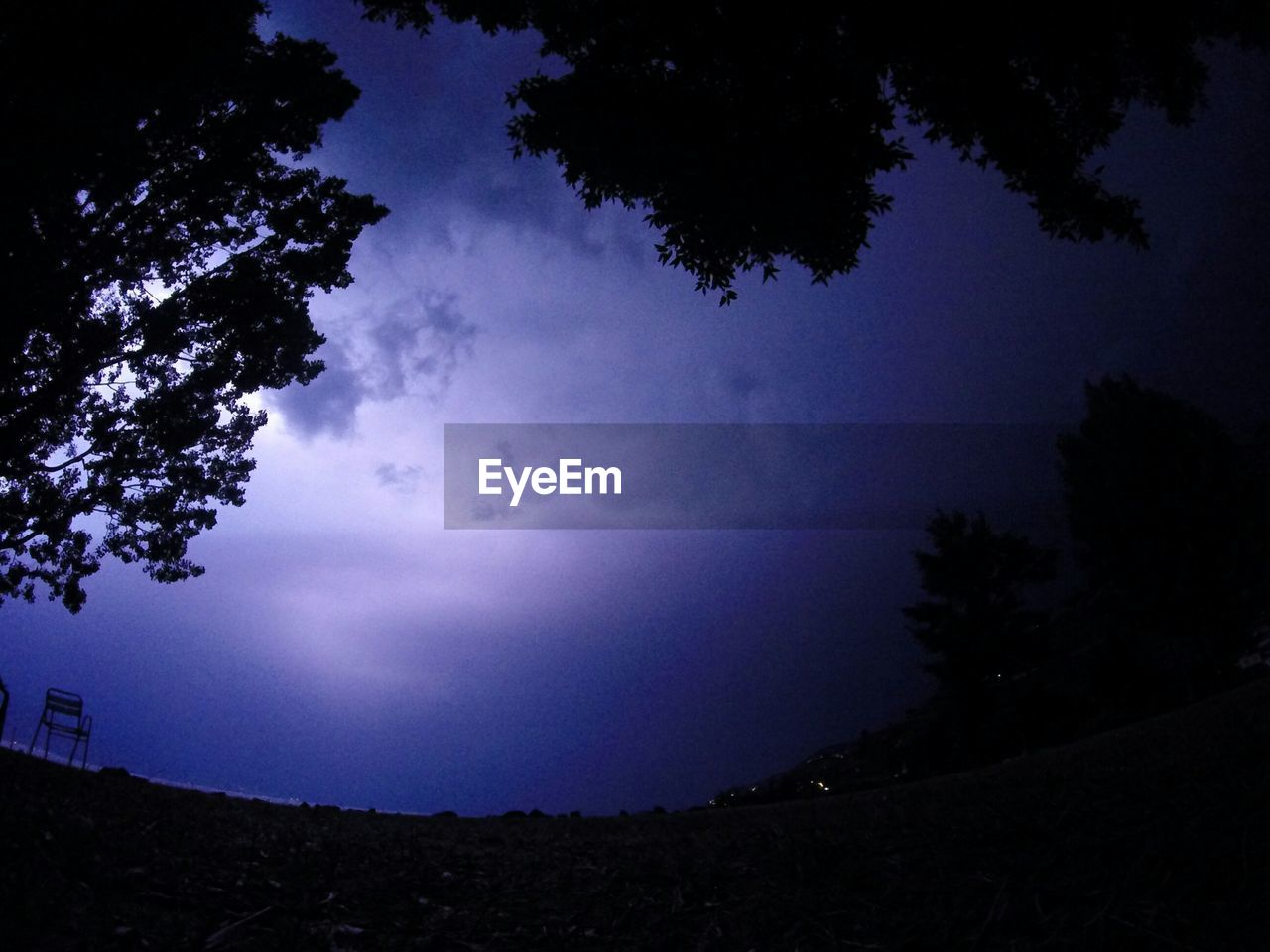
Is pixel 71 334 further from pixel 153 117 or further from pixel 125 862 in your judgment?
pixel 125 862

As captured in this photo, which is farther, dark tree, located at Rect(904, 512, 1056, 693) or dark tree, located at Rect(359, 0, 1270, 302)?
dark tree, located at Rect(904, 512, 1056, 693)

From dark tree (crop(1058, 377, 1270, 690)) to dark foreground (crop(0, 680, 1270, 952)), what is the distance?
58.9 feet

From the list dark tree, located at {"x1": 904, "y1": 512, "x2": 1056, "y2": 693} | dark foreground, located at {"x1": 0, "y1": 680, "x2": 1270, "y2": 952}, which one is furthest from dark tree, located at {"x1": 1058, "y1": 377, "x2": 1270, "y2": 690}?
dark foreground, located at {"x1": 0, "y1": 680, "x2": 1270, "y2": 952}

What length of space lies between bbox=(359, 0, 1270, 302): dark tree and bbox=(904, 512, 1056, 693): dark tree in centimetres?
2216

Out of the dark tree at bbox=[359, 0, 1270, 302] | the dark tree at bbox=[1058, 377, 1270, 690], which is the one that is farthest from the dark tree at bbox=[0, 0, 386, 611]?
the dark tree at bbox=[1058, 377, 1270, 690]

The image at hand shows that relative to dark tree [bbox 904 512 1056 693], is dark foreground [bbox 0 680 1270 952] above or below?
below

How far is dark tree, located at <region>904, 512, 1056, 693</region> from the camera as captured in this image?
23.7 meters

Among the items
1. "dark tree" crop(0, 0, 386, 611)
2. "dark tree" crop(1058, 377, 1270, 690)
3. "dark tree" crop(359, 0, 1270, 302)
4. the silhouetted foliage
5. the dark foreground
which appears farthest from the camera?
the silhouetted foliage

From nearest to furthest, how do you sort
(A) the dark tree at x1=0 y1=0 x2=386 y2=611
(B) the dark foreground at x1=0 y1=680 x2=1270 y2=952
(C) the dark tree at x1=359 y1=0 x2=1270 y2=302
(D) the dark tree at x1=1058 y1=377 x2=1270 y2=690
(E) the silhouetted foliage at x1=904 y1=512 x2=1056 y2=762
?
(B) the dark foreground at x1=0 y1=680 x2=1270 y2=952 < (C) the dark tree at x1=359 y1=0 x2=1270 y2=302 < (A) the dark tree at x1=0 y1=0 x2=386 y2=611 < (D) the dark tree at x1=1058 y1=377 x2=1270 y2=690 < (E) the silhouetted foliage at x1=904 y1=512 x2=1056 y2=762

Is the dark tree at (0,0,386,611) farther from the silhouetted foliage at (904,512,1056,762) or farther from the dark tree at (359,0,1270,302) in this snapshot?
the silhouetted foliage at (904,512,1056,762)

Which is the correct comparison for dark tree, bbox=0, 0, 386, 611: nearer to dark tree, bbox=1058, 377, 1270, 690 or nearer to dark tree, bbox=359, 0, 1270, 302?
dark tree, bbox=359, 0, 1270, 302

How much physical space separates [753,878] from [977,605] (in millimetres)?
25138

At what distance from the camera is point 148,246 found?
10.5 m

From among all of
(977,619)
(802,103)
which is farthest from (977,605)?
(802,103)
